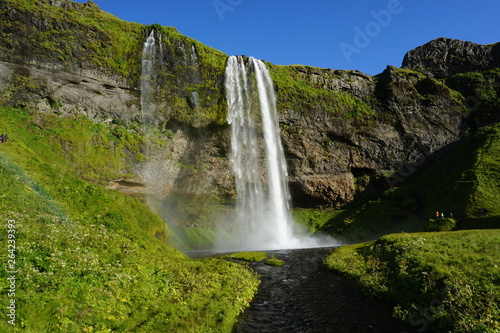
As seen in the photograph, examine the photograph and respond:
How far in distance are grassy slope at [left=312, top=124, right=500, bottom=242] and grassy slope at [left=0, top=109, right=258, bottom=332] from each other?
3939cm

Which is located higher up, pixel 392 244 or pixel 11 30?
pixel 11 30

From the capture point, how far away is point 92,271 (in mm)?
13219

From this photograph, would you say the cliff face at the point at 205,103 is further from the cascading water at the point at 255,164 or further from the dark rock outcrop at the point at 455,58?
the cascading water at the point at 255,164

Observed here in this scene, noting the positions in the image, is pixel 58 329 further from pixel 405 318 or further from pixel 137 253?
pixel 405 318

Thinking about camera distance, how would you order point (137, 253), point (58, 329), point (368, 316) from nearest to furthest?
point (58, 329), point (368, 316), point (137, 253)

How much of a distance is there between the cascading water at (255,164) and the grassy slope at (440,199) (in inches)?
446

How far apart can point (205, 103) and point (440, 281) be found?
49.3 metres

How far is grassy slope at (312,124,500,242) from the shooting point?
140ft

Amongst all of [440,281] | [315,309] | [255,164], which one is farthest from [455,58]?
[315,309]

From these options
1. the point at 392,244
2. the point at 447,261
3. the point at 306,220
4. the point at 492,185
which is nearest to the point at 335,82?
the point at 306,220

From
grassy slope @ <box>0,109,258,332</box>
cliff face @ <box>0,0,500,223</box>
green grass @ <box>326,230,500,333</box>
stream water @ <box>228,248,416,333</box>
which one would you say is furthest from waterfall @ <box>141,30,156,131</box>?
green grass @ <box>326,230,500,333</box>

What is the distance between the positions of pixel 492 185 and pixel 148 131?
192ft

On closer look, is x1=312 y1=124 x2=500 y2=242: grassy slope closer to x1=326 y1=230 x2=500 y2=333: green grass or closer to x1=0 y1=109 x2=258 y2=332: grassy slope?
x1=326 y1=230 x2=500 y2=333: green grass

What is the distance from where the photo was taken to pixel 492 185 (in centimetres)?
4531
